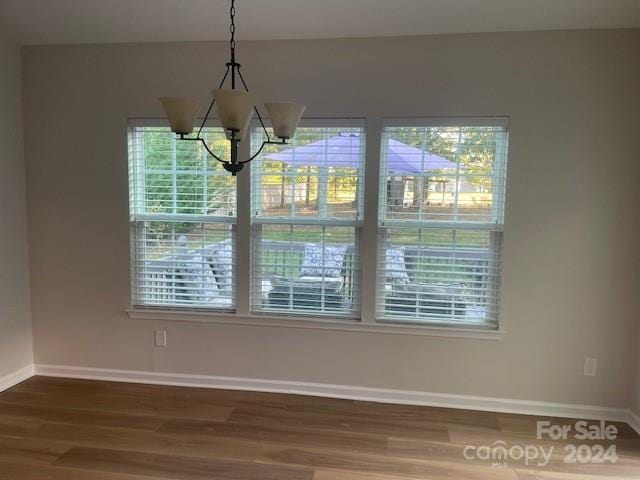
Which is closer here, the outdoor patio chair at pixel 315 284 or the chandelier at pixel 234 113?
the chandelier at pixel 234 113

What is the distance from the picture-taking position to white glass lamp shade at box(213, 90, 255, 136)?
1.57m

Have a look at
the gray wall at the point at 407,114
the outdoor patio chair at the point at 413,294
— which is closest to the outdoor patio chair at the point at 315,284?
the gray wall at the point at 407,114

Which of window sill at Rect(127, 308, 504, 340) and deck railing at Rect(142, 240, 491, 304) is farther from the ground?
deck railing at Rect(142, 240, 491, 304)

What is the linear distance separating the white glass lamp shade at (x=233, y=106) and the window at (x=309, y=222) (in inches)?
57.2

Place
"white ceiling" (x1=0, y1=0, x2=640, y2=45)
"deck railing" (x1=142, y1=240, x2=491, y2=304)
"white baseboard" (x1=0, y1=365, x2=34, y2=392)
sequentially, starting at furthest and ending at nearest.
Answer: "white baseboard" (x1=0, y1=365, x2=34, y2=392) < "deck railing" (x1=142, y1=240, x2=491, y2=304) < "white ceiling" (x1=0, y1=0, x2=640, y2=45)

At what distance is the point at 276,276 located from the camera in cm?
321

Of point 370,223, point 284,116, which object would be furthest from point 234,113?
point 370,223

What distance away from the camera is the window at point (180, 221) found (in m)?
3.18

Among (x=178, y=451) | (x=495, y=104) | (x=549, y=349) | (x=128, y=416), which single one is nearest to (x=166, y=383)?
(x=128, y=416)

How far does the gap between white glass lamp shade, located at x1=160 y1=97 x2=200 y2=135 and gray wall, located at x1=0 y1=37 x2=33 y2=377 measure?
2.14m

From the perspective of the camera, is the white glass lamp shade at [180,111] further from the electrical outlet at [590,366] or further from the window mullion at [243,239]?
the electrical outlet at [590,366]

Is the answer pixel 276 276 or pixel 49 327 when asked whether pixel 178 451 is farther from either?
pixel 49 327

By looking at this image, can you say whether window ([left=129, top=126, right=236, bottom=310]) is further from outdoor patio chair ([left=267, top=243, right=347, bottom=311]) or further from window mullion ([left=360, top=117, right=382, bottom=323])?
window mullion ([left=360, top=117, right=382, bottom=323])

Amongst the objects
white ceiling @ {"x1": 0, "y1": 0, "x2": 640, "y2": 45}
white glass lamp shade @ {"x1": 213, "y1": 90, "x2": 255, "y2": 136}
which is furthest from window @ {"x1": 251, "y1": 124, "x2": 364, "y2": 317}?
white glass lamp shade @ {"x1": 213, "y1": 90, "x2": 255, "y2": 136}
